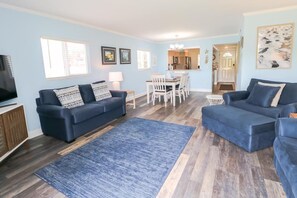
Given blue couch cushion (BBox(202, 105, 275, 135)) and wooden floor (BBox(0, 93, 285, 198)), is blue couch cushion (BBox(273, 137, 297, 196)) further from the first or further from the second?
blue couch cushion (BBox(202, 105, 275, 135))

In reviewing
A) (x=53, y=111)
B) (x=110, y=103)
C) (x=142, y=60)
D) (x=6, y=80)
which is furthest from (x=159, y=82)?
(x=6, y=80)

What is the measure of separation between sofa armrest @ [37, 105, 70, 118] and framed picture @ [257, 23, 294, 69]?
4.06 meters

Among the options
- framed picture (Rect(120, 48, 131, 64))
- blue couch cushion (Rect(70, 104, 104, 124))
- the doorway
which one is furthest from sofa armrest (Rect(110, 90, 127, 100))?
the doorway

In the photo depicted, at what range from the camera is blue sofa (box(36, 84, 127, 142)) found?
2877 mm

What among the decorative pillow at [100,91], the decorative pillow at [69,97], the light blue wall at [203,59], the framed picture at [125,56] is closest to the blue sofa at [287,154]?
the decorative pillow at [69,97]

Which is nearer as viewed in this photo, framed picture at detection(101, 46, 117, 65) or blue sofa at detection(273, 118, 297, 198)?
blue sofa at detection(273, 118, 297, 198)

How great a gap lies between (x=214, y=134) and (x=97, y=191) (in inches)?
86.4

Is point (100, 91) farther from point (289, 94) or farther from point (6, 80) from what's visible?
point (289, 94)

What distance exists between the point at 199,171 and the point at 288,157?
891 mm

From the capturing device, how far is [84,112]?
3.09 m

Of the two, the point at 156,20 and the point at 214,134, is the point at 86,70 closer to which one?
the point at 156,20

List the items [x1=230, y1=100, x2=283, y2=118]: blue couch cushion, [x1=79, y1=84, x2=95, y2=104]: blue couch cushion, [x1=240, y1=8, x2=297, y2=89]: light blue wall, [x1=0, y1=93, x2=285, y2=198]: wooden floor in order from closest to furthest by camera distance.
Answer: [x1=0, y1=93, x2=285, y2=198]: wooden floor
[x1=230, y1=100, x2=283, y2=118]: blue couch cushion
[x1=240, y1=8, x2=297, y2=89]: light blue wall
[x1=79, y1=84, x2=95, y2=104]: blue couch cushion

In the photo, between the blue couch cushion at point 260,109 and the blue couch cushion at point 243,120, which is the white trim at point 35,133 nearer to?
the blue couch cushion at point 243,120

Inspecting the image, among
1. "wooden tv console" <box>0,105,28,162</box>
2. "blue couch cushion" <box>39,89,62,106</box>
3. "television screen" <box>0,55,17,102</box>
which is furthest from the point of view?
"blue couch cushion" <box>39,89,62,106</box>
